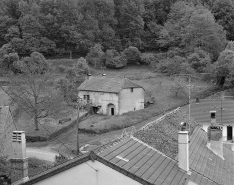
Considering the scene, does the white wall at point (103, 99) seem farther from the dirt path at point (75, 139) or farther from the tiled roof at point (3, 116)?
the tiled roof at point (3, 116)

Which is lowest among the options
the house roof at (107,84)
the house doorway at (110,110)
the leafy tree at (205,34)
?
the house doorway at (110,110)

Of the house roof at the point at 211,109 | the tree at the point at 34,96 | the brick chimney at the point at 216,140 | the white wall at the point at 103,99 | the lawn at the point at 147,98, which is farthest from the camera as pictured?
the white wall at the point at 103,99

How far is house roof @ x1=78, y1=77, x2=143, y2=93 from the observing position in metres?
48.7

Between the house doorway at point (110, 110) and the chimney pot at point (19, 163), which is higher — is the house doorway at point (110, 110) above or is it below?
below

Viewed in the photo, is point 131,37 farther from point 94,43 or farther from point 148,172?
point 148,172

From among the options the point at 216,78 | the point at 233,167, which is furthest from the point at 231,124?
the point at 216,78

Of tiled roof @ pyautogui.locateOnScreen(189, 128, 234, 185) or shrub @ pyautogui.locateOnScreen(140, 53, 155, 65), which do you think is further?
shrub @ pyautogui.locateOnScreen(140, 53, 155, 65)

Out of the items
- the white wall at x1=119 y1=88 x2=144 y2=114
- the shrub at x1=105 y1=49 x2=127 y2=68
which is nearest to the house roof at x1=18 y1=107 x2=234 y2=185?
the white wall at x1=119 y1=88 x2=144 y2=114

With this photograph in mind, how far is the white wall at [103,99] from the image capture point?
4847 cm

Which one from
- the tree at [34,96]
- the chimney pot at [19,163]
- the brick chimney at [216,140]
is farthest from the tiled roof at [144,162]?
the tree at [34,96]

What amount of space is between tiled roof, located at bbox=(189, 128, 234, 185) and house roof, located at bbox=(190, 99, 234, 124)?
37.9 ft

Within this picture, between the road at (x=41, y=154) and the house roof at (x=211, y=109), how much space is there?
1298 cm

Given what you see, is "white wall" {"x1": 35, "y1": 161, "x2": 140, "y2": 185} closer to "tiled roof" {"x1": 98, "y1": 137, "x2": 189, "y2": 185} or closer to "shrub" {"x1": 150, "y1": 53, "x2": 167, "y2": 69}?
"tiled roof" {"x1": 98, "y1": 137, "x2": 189, "y2": 185}

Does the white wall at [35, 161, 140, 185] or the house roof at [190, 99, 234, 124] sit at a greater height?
the white wall at [35, 161, 140, 185]
